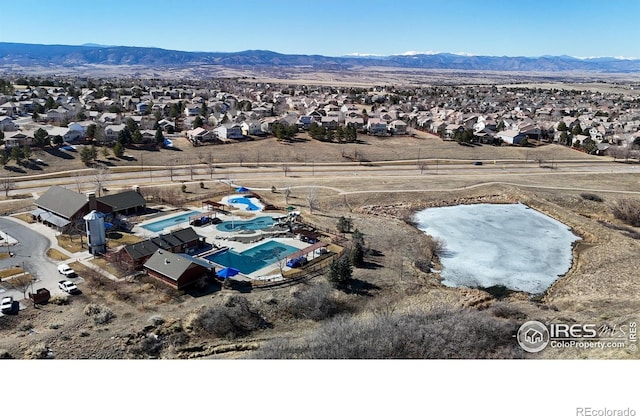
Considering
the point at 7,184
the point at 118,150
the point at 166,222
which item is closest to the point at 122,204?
the point at 166,222

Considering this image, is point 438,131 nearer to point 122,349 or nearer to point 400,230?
point 400,230

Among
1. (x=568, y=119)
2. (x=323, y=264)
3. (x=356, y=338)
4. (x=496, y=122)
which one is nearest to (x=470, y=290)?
(x=323, y=264)

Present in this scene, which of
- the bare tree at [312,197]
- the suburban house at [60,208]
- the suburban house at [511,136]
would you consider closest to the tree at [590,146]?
the suburban house at [511,136]

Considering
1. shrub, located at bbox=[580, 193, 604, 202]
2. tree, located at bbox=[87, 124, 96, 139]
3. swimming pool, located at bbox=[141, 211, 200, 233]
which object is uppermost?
tree, located at bbox=[87, 124, 96, 139]

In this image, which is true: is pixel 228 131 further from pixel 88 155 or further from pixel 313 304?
pixel 313 304

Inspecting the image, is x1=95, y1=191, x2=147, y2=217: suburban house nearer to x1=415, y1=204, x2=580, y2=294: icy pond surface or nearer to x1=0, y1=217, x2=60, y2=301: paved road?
x1=0, y1=217, x2=60, y2=301: paved road

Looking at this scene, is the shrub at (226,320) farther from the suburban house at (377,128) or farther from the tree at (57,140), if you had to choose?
the suburban house at (377,128)

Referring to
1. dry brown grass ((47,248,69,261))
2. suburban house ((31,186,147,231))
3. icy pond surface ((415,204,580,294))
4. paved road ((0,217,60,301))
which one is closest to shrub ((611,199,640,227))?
icy pond surface ((415,204,580,294))
